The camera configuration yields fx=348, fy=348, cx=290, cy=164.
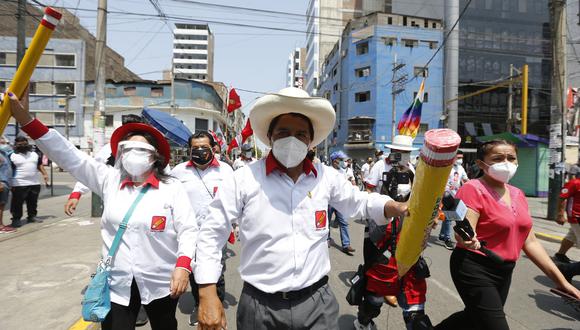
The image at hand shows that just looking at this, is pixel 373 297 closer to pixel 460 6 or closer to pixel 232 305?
pixel 232 305

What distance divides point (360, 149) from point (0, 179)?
32239 millimetres

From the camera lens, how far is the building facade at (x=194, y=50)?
90750 millimetres

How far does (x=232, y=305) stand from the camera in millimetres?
4160

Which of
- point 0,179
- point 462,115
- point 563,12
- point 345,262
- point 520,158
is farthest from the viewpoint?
point 462,115

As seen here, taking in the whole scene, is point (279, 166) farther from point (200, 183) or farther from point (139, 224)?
point (200, 183)

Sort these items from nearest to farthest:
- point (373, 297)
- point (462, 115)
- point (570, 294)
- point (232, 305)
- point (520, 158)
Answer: point (570, 294), point (373, 297), point (232, 305), point (520, 158), point (462, 115)

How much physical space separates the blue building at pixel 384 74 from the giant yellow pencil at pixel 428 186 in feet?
109

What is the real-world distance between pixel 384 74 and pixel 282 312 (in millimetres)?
36294

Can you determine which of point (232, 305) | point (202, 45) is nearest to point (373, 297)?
point (232, 305)

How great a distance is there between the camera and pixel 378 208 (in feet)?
6.72

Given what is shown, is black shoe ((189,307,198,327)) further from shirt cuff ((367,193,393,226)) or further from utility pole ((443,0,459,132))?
utility pole ((443,0,459,132))

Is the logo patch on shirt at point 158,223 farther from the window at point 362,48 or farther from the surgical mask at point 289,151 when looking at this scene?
the window at point 362,48

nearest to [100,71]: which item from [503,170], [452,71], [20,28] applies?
[20,28]

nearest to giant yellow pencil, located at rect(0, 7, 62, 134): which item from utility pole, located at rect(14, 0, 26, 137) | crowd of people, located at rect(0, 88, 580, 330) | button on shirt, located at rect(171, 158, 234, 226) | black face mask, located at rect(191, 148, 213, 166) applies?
crowd of people, located at rect(0, 88, 580, 330)
